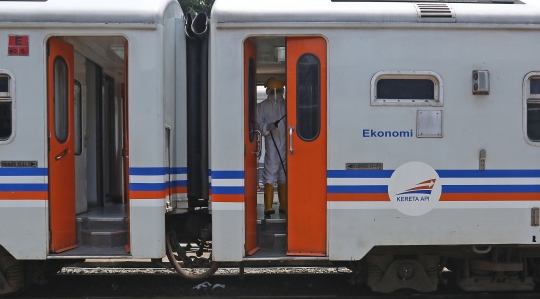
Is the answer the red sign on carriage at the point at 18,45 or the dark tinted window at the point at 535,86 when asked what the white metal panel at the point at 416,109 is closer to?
the dark tinted window at the point at 535,86

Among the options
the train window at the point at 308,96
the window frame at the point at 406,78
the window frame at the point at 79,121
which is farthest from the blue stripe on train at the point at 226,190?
the window frame at the point at 79,121

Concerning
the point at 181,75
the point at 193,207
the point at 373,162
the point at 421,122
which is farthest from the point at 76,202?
the point at 421,122

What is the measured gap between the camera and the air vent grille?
5027 millimetres

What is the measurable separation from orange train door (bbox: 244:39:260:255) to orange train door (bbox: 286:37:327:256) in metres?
0.43

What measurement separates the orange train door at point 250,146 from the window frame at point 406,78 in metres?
1.30

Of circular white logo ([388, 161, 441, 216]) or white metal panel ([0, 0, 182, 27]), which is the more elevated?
white metal panel ([0, 0, 182, 27])

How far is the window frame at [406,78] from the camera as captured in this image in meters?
5.00

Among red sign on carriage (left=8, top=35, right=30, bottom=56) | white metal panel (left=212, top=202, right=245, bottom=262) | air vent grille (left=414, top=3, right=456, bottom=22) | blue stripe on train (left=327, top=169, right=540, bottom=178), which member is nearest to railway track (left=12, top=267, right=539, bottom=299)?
white metal panel (left=212, top=202, right=245, bottom=262)

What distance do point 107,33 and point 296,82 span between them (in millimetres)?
1976

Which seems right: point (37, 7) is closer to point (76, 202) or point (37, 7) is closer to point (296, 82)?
point (76, 202)

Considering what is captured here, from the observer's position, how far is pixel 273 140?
19.9 ft

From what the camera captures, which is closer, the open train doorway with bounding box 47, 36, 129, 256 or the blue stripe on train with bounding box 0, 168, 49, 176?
the blue stripe on train with bounding box 0, 168, 49, 176

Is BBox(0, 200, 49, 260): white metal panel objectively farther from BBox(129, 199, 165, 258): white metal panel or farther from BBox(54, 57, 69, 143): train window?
BBox(129, 199, 165, 258): white metal panel

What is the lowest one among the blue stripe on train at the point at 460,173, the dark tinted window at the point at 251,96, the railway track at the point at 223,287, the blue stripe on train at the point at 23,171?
the railway track at the point at 223,287
